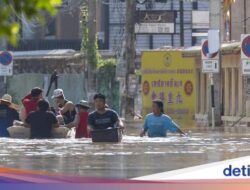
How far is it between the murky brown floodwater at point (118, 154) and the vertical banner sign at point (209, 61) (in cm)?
984

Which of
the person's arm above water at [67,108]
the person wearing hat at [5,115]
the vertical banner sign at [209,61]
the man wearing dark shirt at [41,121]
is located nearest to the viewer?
the man wearing dark shirt at [41,121]

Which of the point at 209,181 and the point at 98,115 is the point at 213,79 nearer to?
the point at 98,115

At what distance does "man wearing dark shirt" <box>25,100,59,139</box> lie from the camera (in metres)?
20.4

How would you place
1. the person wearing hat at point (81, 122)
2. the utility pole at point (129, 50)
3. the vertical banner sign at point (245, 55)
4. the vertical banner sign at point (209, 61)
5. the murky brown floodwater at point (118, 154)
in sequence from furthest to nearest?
the utility pole at point (129, 50) → the vertical banner sign at point (209, 61) → the vertical banner sign at point (245, 55) → the person wearing hat at point (81, 122) → the murky brown floodwater at point (118, 154)

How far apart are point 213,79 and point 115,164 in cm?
2011

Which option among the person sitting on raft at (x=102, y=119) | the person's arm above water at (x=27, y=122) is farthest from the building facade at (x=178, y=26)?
the person sitting on raft at (x=102, y=119)

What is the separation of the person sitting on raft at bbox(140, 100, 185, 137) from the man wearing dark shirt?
1773 millimetres

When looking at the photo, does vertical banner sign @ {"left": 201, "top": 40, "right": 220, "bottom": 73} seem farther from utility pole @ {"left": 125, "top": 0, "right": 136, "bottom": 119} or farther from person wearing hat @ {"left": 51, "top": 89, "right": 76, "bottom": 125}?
person wearing hat @ {"left": 51, "top": 89, "right": 76, "bottom": 125}

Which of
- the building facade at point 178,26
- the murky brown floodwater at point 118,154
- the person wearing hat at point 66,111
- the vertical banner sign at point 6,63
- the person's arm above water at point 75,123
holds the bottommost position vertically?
the murky brown floodwater at point 118,154

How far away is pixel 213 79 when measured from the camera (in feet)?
110

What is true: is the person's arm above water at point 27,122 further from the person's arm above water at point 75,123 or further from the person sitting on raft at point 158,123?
the person sitting on raft at point 158,123

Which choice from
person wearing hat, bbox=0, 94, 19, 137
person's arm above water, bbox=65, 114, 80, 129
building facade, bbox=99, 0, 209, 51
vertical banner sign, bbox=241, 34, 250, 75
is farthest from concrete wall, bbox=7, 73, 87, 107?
person's arm above water, bbox=65, 114, 80, 129

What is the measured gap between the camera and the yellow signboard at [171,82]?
131 feet

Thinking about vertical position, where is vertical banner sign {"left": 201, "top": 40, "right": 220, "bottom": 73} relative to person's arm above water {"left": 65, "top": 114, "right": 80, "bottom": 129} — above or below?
above
